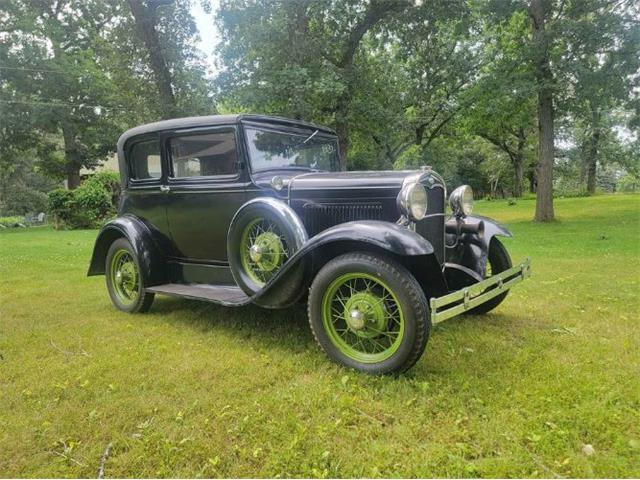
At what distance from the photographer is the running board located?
360 cm

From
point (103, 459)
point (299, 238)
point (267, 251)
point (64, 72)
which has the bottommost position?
point (103, 459)

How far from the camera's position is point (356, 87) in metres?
12.8

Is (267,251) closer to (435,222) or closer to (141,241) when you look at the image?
(435,222)

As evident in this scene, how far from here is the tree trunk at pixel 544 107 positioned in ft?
40.0

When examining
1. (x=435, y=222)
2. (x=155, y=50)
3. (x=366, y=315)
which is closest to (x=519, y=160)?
(x=155, y=50)

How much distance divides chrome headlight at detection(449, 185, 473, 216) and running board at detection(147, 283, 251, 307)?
1.94m

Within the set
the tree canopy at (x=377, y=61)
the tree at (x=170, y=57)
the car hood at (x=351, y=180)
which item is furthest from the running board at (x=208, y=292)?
the tree at (x=170, y=57)

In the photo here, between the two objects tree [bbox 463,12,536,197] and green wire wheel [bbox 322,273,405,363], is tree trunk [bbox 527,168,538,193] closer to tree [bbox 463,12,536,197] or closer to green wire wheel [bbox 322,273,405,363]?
tree [bbox 463,12,536,197]

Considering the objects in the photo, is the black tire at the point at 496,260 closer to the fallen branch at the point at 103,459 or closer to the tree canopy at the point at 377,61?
the fallen branch at the point at 103,459

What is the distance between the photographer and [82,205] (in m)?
16.5

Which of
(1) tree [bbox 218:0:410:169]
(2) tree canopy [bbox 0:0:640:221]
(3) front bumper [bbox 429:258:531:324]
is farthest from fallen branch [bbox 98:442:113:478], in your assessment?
(1) tree [bbox 218:0:410:169]

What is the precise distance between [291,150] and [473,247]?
1869 millimetres

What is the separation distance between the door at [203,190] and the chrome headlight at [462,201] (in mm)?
1812

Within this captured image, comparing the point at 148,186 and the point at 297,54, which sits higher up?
the point at 297,54
